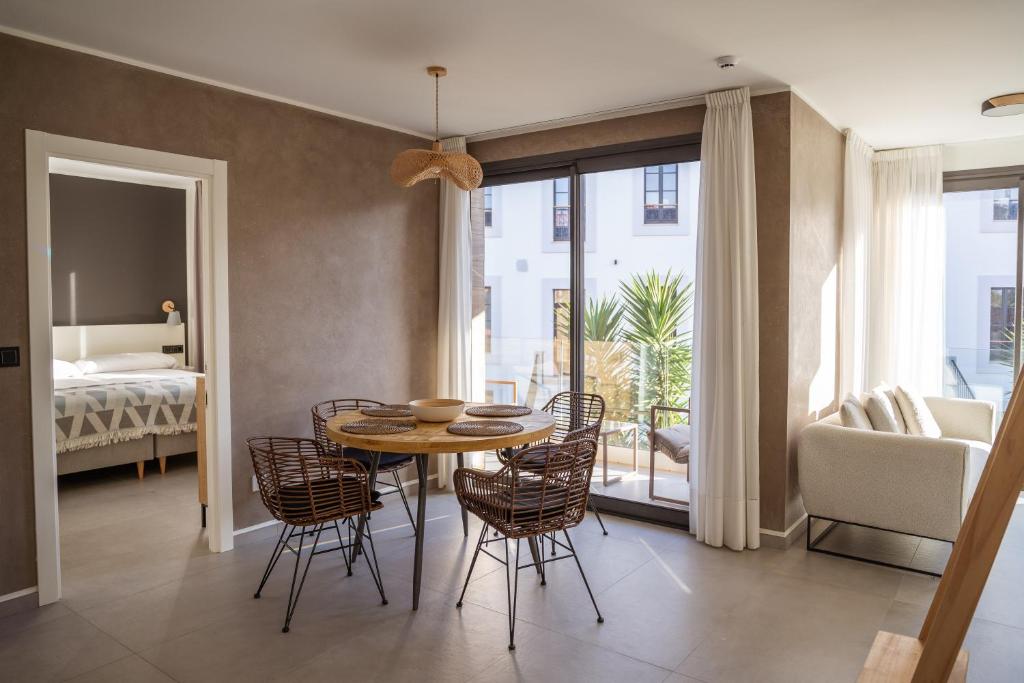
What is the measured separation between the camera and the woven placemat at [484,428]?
3256mm

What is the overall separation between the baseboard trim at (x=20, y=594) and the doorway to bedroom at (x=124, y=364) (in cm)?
36

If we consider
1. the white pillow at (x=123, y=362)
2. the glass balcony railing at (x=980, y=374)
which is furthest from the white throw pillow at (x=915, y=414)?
the white pillow at (x=123, y=362)

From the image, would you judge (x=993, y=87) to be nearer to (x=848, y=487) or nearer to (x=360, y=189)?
(x=848, y=487)

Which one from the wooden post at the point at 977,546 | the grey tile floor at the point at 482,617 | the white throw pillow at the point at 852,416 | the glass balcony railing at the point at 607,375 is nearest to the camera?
the wooden post at the point at 977,546

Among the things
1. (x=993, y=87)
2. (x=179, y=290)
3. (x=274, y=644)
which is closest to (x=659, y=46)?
(x=993, y=87)

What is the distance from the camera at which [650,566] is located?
3.76 meters

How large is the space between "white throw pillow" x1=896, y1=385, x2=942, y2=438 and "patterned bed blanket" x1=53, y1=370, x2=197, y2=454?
18.0 ft

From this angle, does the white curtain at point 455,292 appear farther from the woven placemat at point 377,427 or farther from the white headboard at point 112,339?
the white headboard at point 112,339

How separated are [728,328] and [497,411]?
1.42 meters

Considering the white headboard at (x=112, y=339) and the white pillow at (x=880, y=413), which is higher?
the white headboard at (x=112, y=339)

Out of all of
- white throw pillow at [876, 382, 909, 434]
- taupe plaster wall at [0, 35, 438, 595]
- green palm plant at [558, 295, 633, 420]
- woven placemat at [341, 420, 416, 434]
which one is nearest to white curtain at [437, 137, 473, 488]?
taupe plaster wall at [0, 35, 438, 595]

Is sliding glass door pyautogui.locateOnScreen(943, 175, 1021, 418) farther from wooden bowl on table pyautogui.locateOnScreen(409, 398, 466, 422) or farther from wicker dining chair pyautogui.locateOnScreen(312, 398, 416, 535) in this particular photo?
wicker dining chair pyautogui.locateOnScreen(312, 398, 416, 535)

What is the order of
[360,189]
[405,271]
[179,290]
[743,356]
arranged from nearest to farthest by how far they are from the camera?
[743,356] → [360,189] → [405,271] → [179,290]

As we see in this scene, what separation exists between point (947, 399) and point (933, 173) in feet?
5.79
